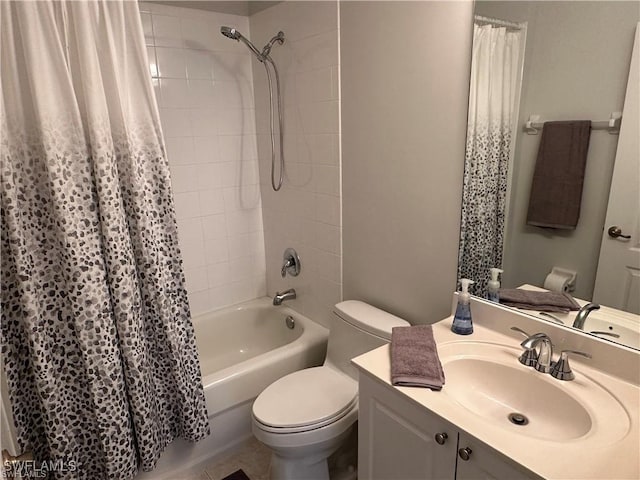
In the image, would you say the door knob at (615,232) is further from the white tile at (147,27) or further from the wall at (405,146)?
the white tile at (147,27)

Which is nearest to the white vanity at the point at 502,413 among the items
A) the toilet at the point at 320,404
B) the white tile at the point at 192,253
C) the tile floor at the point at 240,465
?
the toilet at the point at 320,404

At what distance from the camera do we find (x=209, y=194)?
2535mm

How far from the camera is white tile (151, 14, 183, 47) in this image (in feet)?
7.21

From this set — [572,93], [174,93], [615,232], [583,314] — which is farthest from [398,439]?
[174,93]

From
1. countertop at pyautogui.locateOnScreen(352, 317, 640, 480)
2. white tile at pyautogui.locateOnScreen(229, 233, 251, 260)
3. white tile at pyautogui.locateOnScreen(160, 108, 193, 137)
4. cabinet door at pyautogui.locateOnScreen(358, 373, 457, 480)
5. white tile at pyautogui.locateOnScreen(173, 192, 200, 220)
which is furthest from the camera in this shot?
white tile at pyautogui.locateOnScreen(229, 233, 251, 260)

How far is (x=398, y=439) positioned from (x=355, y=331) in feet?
2.21

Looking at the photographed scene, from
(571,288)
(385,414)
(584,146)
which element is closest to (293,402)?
(385,414)

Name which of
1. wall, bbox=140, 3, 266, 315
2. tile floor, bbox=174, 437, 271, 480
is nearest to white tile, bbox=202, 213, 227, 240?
wall, bbox=140, 3, 266, 315

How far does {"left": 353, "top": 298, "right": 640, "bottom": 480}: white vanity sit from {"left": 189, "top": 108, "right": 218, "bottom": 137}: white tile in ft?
5.64

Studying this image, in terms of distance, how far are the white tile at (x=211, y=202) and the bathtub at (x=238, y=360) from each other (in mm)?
653

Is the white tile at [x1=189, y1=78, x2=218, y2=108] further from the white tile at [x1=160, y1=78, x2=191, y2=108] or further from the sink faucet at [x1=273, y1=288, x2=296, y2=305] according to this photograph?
the sink faucet at [x1=273, y1=288, x2=296, y2=305]

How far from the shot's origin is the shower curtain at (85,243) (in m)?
1.33

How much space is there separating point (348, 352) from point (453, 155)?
3.28ft

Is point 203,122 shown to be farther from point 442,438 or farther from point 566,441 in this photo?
point 566,441
